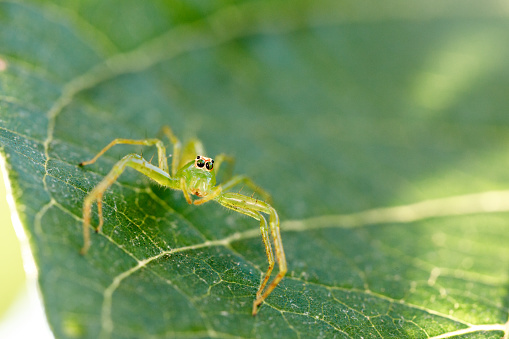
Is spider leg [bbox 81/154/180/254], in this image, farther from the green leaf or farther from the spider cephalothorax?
the spider cephalothorax

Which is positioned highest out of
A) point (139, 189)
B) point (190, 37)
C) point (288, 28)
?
point (288, 28)

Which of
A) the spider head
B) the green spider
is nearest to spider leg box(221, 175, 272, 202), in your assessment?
the green spider

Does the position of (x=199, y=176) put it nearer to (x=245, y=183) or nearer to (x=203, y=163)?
(x=203, y=163)

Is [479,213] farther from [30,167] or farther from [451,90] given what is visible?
[30,167]

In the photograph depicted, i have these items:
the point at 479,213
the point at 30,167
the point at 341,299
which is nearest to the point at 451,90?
the point at 479,213

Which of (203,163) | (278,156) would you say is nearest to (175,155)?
(203,163)

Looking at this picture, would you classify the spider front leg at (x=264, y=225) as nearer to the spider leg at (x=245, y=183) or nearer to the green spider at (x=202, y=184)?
the green spider at (x=202, y=184)
